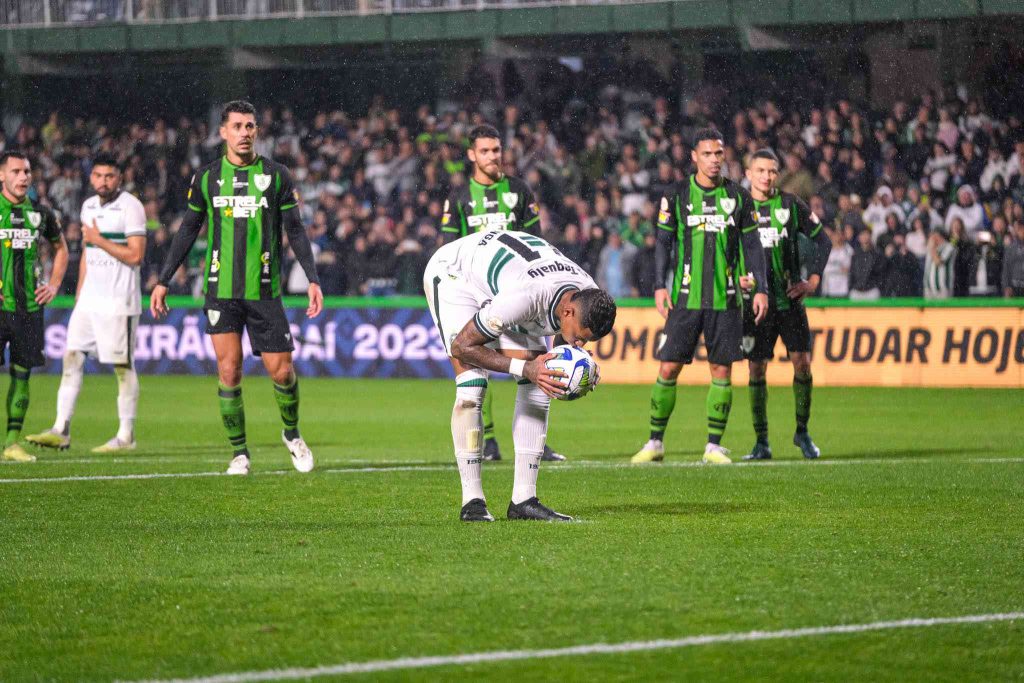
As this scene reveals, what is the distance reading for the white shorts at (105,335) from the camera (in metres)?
13.7

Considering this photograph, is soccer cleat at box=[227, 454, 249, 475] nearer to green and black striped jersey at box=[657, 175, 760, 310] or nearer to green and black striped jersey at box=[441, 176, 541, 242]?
green and black striped jersey at box=[441, 176, 541, 242]

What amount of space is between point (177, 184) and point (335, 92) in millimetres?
4573

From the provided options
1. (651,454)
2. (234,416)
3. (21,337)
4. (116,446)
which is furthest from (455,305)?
(116,446)

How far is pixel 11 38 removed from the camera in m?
33.9

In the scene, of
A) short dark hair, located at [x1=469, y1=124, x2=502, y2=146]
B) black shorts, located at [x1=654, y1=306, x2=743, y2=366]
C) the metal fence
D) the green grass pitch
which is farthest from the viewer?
the metal fence

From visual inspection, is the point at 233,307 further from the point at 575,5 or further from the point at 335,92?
the point at 335,92

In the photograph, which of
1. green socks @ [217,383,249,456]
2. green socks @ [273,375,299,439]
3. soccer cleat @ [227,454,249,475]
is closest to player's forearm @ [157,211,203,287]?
green socks @ [217,383,249,456]

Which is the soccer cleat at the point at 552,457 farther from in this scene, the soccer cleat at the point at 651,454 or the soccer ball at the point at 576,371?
the soccer ball at the point at 576,371

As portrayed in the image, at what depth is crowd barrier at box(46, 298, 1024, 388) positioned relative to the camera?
20.5 metres

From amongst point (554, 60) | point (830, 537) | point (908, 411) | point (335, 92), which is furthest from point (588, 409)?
point (335, 92)

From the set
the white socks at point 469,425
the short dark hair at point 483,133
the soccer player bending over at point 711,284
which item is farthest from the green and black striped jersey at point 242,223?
the white socks at point 469,425

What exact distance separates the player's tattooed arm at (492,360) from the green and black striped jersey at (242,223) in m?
3.44

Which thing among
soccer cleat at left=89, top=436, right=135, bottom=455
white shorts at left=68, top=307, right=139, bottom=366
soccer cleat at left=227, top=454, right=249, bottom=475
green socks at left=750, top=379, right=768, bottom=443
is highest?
white shorts at left=68, top=307, right=139, bottom=366

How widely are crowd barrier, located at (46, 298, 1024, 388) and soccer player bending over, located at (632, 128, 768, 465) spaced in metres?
9.11
